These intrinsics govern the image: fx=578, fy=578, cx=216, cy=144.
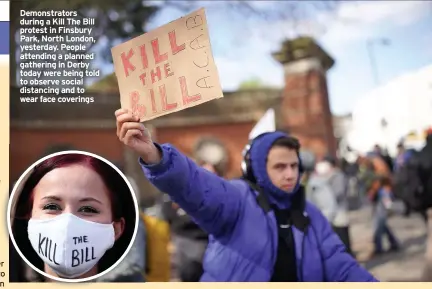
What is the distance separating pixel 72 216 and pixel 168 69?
0.80 m

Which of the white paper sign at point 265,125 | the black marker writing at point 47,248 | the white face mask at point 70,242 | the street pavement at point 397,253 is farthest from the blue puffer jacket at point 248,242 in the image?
the black marker writing at point 47,248

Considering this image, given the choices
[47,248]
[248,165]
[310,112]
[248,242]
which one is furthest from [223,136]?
[47,248]

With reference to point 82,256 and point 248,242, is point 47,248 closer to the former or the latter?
point 82,256

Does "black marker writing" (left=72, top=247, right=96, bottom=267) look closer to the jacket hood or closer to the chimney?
the jacket hood

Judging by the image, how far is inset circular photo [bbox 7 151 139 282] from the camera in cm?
262

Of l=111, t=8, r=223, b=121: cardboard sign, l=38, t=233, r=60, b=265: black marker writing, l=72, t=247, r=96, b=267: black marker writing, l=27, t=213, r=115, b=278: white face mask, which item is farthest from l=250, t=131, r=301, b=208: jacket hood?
l=38, t=233, r=60, b=265: black marker writing

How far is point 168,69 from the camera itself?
243 centimetres

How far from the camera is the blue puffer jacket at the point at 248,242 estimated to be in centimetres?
264

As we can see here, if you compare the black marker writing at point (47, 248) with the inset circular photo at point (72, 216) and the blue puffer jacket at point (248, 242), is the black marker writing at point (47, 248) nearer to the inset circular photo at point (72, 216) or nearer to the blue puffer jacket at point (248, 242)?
the inset circular photo at point (72, 216)

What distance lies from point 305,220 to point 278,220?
0.14 metres

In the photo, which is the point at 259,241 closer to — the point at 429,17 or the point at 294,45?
the point at 294,45

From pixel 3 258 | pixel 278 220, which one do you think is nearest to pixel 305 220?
pixel 278 220

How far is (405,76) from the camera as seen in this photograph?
2.98 meters

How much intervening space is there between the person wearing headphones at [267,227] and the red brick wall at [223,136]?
0.09 metres
